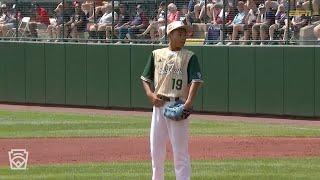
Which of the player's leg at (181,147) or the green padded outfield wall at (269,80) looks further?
the green padded outfield wall at (269,80)

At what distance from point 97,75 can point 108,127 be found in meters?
5.24

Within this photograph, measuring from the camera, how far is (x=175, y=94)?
8633mm

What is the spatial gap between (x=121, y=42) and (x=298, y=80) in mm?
5501

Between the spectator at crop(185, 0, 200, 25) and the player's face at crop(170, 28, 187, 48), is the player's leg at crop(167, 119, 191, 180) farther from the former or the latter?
the spectator at crop(185, 0, 200, 25)

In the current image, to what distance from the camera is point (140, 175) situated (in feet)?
34.8

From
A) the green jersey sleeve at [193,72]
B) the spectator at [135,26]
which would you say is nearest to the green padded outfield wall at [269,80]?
the spectator at [135,26]

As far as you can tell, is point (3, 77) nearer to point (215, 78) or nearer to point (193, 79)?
point (215, 78)

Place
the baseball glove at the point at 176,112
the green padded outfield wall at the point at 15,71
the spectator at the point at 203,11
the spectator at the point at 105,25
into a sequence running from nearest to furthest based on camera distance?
the baseball glove at the point at 176,112, the spectator at the point at 203,11, the spectator at the point at 105,25, the green padded outfield wall at the point at 15,71

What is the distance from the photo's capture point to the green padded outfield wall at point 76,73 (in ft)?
75.0

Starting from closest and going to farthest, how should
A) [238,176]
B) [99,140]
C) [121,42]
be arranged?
[238,176]
[99,140]
[121,42]

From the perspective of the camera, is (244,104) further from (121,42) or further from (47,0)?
(47,0)

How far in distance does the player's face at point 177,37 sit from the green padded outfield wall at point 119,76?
43.8ft

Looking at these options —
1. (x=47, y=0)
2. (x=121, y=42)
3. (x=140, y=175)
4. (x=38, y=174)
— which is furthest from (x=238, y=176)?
(x=47, y=0)

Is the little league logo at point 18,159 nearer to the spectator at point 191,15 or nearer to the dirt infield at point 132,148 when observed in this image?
the dirt infield at point 132,148
